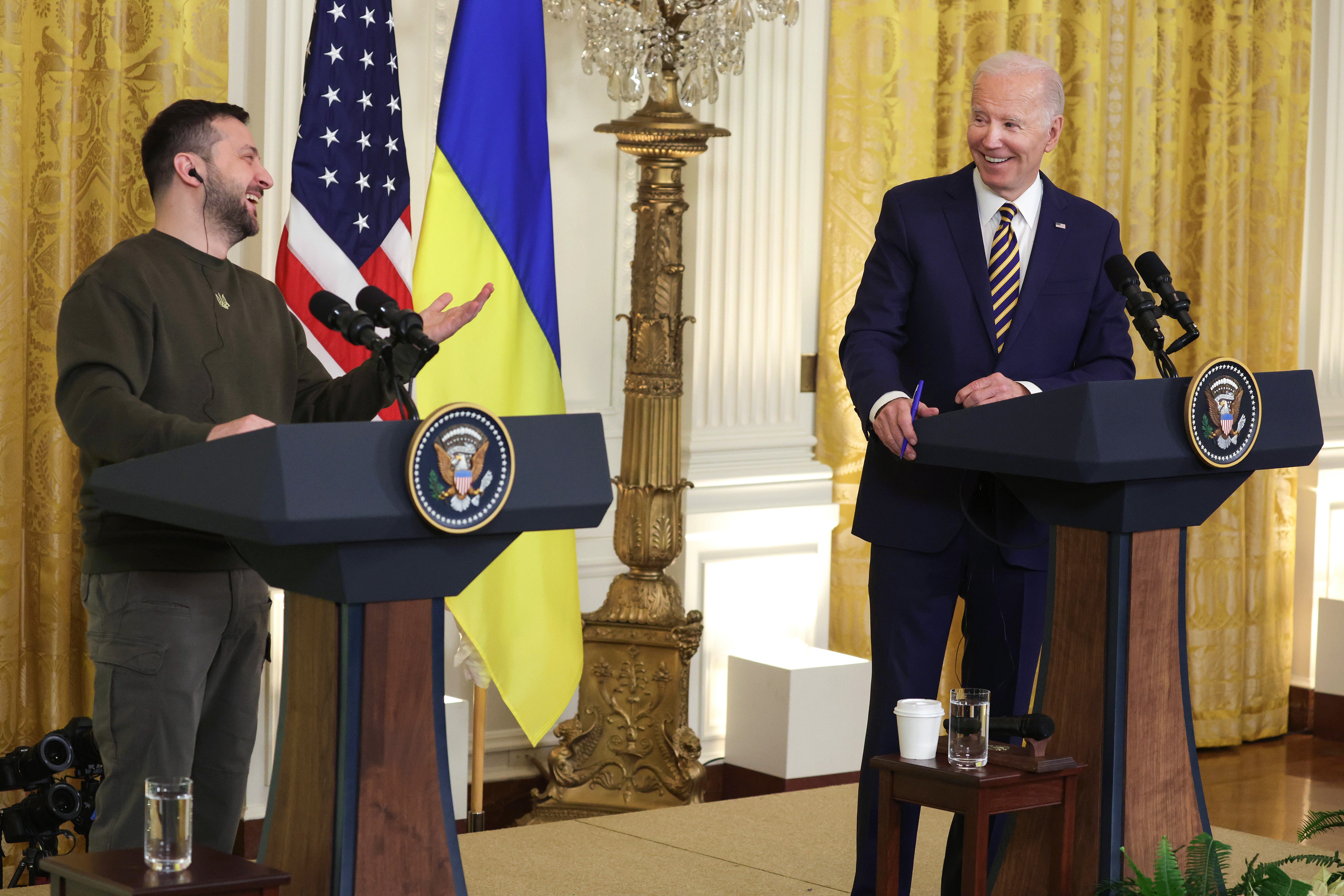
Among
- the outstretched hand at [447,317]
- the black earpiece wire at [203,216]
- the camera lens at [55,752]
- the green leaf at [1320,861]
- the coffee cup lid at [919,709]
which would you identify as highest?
the black earpiece wire at [203,216]

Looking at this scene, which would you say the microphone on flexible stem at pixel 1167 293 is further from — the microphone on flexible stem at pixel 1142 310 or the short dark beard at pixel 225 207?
the short dark beard at pixel 225 207

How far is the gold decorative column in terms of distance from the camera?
416 cm

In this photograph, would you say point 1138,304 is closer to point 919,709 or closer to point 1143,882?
point 919,709

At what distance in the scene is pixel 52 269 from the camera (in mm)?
3559

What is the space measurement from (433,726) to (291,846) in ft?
0.80

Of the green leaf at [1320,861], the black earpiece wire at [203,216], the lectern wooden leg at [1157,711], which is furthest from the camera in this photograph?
the black earpiece wire at [203,216]

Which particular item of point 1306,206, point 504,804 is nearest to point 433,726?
point 504,804

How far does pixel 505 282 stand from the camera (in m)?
3.97

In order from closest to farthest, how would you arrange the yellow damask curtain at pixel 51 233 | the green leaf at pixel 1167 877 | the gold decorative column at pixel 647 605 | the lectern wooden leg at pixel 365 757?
the lectern wooden leg at pixel 365 757, the green leaf at pixel 1167 877, the yellow damask curtain at pixel 51 233, the gold decorative column at pixel 647 605

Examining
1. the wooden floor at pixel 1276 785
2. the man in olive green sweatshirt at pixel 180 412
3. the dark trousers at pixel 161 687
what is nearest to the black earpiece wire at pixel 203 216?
the man in olive green sweatshirt at pixel 180 412

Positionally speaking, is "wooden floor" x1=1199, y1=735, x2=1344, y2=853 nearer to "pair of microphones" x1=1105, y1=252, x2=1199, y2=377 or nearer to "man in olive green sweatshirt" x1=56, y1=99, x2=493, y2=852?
"pair of microphones" x1=1105, y1=252, x2=1199, y2=377

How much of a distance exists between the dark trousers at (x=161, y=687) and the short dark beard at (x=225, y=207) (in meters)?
0.58

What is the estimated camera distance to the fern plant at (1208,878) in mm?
2295

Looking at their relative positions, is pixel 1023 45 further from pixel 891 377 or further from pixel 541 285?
pixel 891 377
